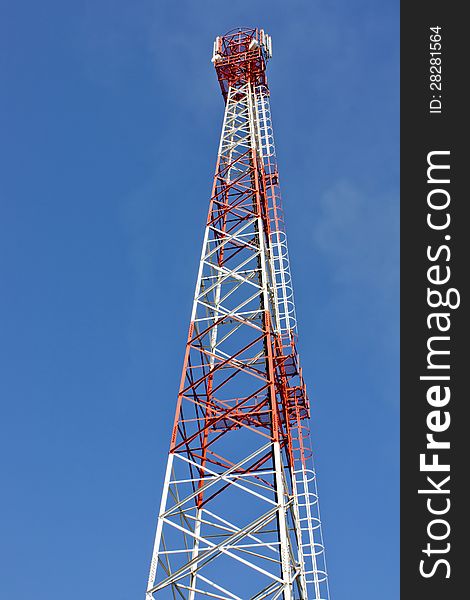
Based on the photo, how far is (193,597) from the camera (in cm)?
2378

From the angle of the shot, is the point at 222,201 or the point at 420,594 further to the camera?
the point at 222,201

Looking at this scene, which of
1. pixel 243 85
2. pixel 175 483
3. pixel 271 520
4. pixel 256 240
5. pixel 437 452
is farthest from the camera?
pixel 243 85

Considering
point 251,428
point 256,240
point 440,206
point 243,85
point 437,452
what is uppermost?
point 243,85

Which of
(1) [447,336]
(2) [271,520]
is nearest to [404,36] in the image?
(1) [447,336]

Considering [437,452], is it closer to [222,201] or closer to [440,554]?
[440,554]

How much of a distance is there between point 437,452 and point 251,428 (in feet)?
23.0

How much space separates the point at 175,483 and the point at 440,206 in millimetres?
12929

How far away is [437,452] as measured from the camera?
21.0 m

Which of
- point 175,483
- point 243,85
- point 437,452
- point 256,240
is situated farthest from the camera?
point 243,85

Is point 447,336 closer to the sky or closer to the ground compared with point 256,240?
closer to the ground

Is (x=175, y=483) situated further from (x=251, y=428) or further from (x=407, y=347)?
(x=407, y=347)

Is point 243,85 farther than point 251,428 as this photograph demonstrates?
Yes

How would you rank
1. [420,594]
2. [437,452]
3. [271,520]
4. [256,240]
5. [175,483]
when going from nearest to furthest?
[420,594]
[437,452]
[271,520]
[175,483]
[256,240]

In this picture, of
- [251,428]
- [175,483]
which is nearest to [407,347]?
[251,428]
